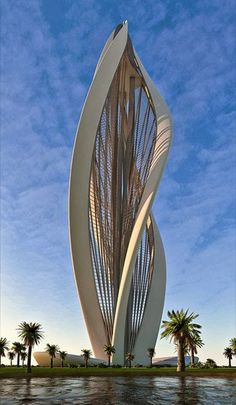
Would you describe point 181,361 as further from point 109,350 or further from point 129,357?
point 129,357

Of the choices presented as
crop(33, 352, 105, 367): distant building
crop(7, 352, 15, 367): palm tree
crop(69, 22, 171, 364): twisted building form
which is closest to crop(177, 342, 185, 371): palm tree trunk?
crop(69, 22, 171, 364): twisted building form

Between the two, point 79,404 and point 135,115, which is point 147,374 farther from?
point 135,115

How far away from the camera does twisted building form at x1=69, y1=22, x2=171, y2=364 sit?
39.1 meters

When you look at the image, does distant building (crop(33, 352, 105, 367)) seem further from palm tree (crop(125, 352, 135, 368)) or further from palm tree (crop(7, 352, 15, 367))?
palm tree (crop(7, 352, 15, 367))

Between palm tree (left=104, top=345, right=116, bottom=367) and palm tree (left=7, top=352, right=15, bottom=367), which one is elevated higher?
palm tree (left=104, top=345, right=116, bottom=367)

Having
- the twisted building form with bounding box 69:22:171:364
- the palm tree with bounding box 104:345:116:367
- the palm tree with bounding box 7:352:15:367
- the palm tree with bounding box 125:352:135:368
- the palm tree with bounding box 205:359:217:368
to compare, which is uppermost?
the twisted building form with bounding box 69:22:171:364

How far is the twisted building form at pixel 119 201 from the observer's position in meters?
39.1

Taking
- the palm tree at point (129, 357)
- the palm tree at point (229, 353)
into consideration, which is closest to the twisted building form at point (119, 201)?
the palm tree at point (129, 357)

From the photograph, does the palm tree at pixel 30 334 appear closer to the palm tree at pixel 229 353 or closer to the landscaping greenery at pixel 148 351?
the landscaping greenery at pixel 148 351

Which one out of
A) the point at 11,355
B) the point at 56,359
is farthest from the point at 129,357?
the point at 11,355

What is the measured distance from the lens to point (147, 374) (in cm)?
2773

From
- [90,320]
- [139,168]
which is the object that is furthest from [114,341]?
[139,168]

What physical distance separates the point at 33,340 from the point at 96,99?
24.3 m

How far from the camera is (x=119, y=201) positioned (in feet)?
156
